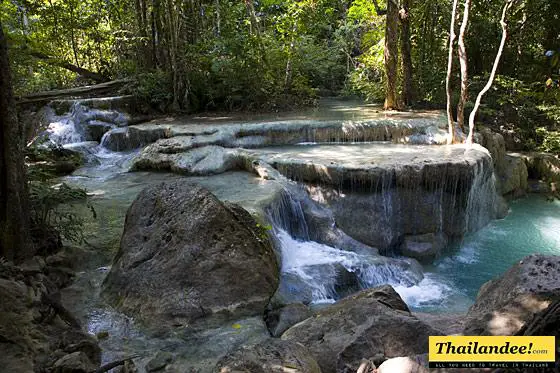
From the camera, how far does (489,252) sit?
345 inches

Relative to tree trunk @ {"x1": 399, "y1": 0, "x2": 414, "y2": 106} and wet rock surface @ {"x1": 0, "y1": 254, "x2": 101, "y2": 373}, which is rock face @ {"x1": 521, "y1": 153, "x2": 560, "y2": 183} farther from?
wet rock surface @ {"x1": 0, "y1": 254, "x2": 101, "y2": 373}

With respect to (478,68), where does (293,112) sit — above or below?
below

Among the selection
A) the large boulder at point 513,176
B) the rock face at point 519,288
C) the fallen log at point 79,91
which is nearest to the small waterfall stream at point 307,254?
the large boulder at point 513,176

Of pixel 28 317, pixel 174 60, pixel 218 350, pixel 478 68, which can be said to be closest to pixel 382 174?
pixel 218 350

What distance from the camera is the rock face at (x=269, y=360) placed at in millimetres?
2855

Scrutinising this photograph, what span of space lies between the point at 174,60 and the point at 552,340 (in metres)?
13.2

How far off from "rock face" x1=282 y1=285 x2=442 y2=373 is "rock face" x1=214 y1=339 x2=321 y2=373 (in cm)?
35

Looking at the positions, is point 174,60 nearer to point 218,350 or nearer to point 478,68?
point 478,68

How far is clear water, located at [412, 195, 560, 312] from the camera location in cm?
693

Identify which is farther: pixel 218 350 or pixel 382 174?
pixel 382 174

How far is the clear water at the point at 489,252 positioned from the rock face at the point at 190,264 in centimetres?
289

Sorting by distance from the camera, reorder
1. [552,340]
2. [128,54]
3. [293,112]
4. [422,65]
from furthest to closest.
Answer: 1. [128,54]
2. [422,65]
3. [293,112]
4. [552,340]

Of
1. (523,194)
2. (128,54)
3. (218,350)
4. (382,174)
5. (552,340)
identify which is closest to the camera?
(552,340)

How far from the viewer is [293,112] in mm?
14500
